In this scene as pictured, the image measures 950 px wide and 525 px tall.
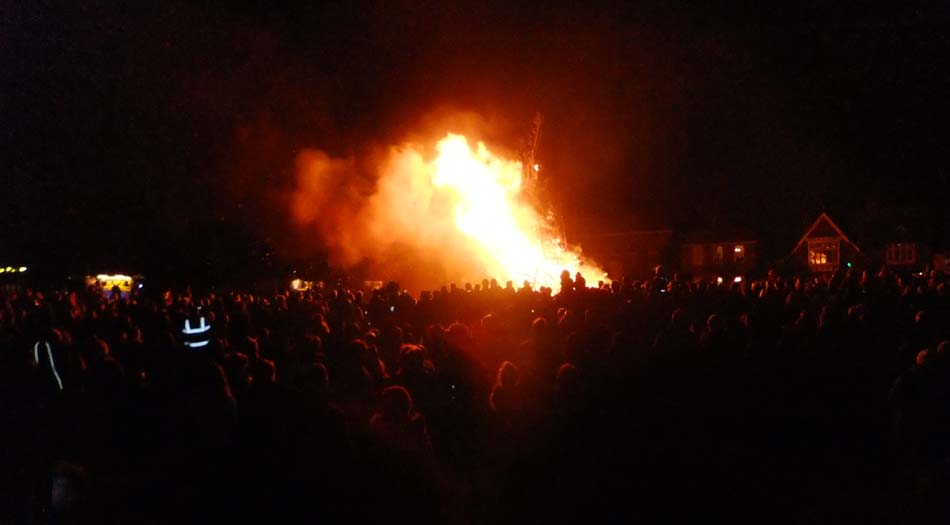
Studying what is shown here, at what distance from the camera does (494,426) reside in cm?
516

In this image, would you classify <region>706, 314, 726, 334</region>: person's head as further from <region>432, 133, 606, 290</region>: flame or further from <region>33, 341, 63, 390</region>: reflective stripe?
<region>432, 133, 606, 290</region>: flame

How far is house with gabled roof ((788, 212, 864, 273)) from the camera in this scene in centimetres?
4266

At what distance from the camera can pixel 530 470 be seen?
4504mm

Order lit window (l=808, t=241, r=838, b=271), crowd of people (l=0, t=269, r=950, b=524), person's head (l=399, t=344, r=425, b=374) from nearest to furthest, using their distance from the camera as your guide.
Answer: crowd of people (l=0, t=269, r=950, b=524) → person's head (l=399, t=344, r=425, b=374) → lit window (l=808, t=241, r=838, b=271)

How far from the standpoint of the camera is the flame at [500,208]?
23.6 meters

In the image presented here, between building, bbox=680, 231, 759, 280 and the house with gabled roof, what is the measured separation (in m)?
2.76

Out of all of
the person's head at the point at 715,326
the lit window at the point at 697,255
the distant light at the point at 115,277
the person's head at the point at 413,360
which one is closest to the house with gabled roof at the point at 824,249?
the lit window at the point at 697,255

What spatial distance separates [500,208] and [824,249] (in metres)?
29.0

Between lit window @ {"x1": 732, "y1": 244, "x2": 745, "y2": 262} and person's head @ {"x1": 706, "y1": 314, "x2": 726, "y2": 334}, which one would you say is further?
lit window @ {"x1": 732, "y1": 244, "x2": 745, "y2": 262}

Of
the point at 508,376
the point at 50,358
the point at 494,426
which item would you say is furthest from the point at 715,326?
the point at 50,358

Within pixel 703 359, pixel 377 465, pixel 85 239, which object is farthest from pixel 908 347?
pixel 85 239

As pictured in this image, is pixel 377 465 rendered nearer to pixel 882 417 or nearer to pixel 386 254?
pixel 882 417

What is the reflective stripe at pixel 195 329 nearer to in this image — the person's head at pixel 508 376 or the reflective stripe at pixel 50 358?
the reflective stripe at pixel 50 358

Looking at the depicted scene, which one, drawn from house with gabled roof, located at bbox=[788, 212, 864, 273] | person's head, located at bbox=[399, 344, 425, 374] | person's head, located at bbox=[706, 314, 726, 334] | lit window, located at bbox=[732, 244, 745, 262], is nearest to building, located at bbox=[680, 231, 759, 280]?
lit window, located at bbox=[732, 244, 745, 262]
